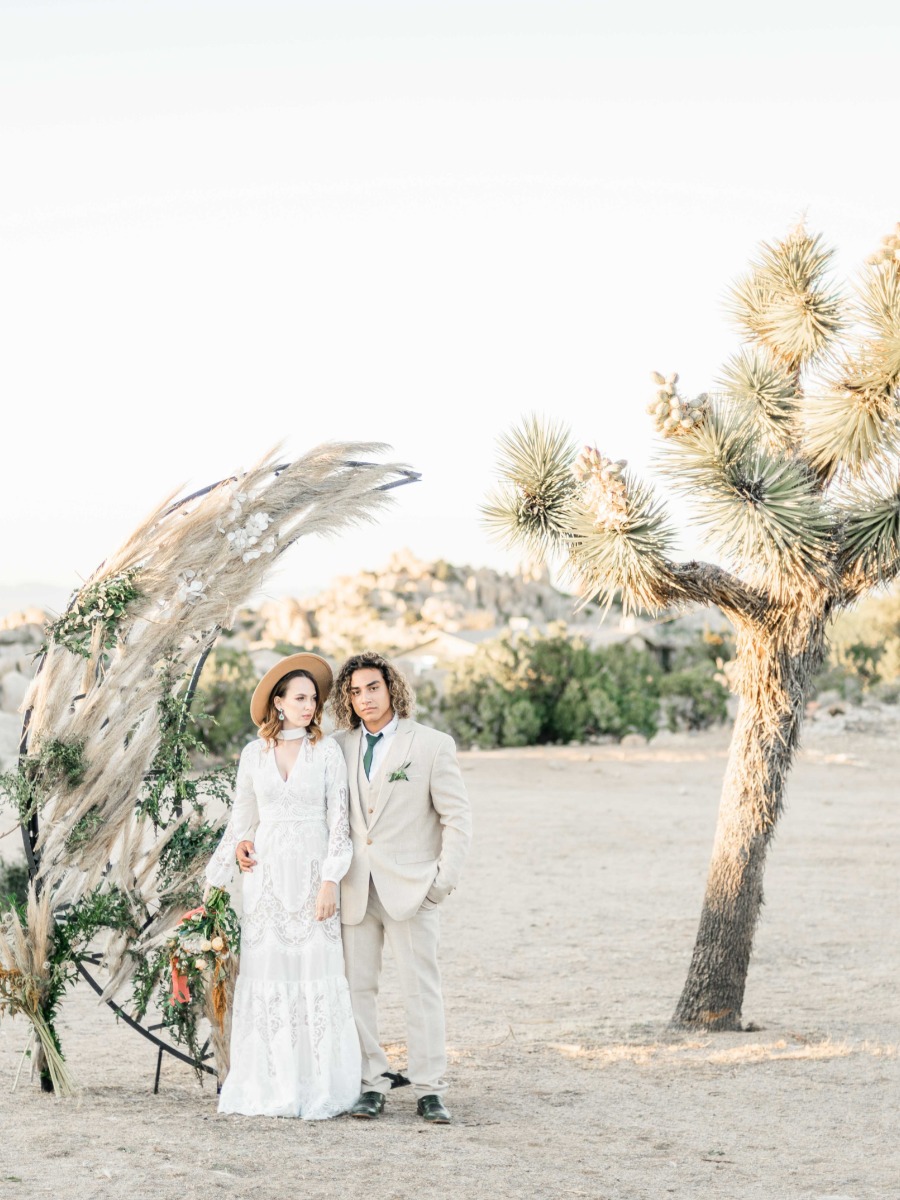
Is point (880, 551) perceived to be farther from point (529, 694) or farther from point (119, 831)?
point (529, 694)

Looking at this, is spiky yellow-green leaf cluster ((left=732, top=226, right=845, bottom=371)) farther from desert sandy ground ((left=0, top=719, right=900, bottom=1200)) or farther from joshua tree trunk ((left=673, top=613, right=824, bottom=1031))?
desert sandy ground ((left=0, top=719, right=900, bottom=1200))

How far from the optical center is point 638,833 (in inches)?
502

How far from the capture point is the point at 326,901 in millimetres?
4938

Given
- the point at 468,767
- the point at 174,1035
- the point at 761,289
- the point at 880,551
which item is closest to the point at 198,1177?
the point at 174,1035

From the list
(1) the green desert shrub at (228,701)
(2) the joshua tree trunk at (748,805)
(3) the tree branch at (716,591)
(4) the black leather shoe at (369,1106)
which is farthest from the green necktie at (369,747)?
(1) the green desert shrub at (228,701)

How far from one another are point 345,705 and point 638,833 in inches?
315

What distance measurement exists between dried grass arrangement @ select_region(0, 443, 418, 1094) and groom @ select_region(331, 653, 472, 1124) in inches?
26.4

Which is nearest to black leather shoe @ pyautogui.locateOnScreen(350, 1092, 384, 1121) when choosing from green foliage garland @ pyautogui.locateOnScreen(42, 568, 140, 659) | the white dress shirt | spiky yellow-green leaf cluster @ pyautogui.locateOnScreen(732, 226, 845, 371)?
the white dress shirt

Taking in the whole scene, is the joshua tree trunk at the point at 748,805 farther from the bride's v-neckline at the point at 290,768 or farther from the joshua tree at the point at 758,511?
the bride's v-neckline at the point at 290,768

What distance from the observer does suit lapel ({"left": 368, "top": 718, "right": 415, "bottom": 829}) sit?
16.9ft

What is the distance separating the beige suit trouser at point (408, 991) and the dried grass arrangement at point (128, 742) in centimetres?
63

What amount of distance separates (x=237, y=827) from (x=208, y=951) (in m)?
0.49

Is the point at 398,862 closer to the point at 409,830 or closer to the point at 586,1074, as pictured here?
the point at 409,830

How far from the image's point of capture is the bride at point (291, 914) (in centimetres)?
489
